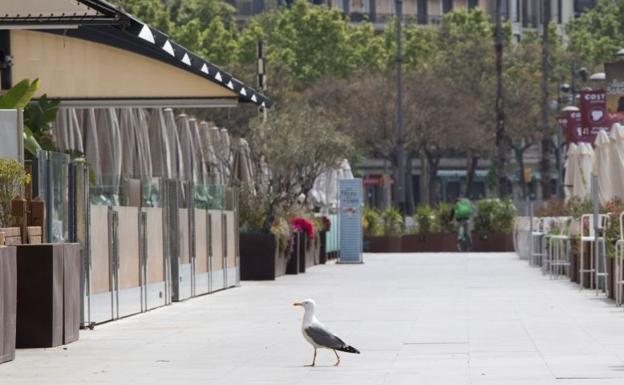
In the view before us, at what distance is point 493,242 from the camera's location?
6088cm

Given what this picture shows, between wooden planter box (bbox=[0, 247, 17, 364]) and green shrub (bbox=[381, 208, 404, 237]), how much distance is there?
4465 centimetres

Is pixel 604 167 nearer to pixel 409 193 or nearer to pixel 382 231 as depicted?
pixel 382 231

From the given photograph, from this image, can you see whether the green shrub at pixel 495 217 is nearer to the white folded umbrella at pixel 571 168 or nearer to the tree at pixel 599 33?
Result: the white folded umbrella at pixel 571 168

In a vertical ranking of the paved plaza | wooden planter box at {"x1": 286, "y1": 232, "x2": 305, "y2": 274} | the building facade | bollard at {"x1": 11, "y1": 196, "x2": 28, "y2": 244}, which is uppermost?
the building facade

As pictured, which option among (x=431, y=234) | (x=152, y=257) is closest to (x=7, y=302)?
(x=152, y=257)

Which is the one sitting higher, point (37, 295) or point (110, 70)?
point (110, 70)

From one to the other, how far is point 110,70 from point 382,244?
35.0 metres

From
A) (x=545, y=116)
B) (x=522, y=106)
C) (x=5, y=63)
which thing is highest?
(x=522, y=106)

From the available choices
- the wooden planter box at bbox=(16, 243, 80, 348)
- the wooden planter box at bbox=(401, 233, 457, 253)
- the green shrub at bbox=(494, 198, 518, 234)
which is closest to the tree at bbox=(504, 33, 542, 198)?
the wooden planter box at bbox=(401, 233, 457, 253)

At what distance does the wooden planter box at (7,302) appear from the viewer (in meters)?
16.6

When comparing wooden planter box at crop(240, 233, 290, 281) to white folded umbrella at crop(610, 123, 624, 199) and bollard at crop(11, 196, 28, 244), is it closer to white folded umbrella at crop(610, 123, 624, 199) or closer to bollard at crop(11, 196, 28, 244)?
white folded umbrella at crop(610, 123, 624, 199)

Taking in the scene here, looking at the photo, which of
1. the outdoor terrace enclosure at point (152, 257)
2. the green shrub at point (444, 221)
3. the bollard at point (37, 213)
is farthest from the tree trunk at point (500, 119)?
the bollard at point (37, 213)

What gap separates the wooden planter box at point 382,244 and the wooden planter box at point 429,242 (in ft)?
2.18

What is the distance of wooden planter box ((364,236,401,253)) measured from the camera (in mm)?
60938
